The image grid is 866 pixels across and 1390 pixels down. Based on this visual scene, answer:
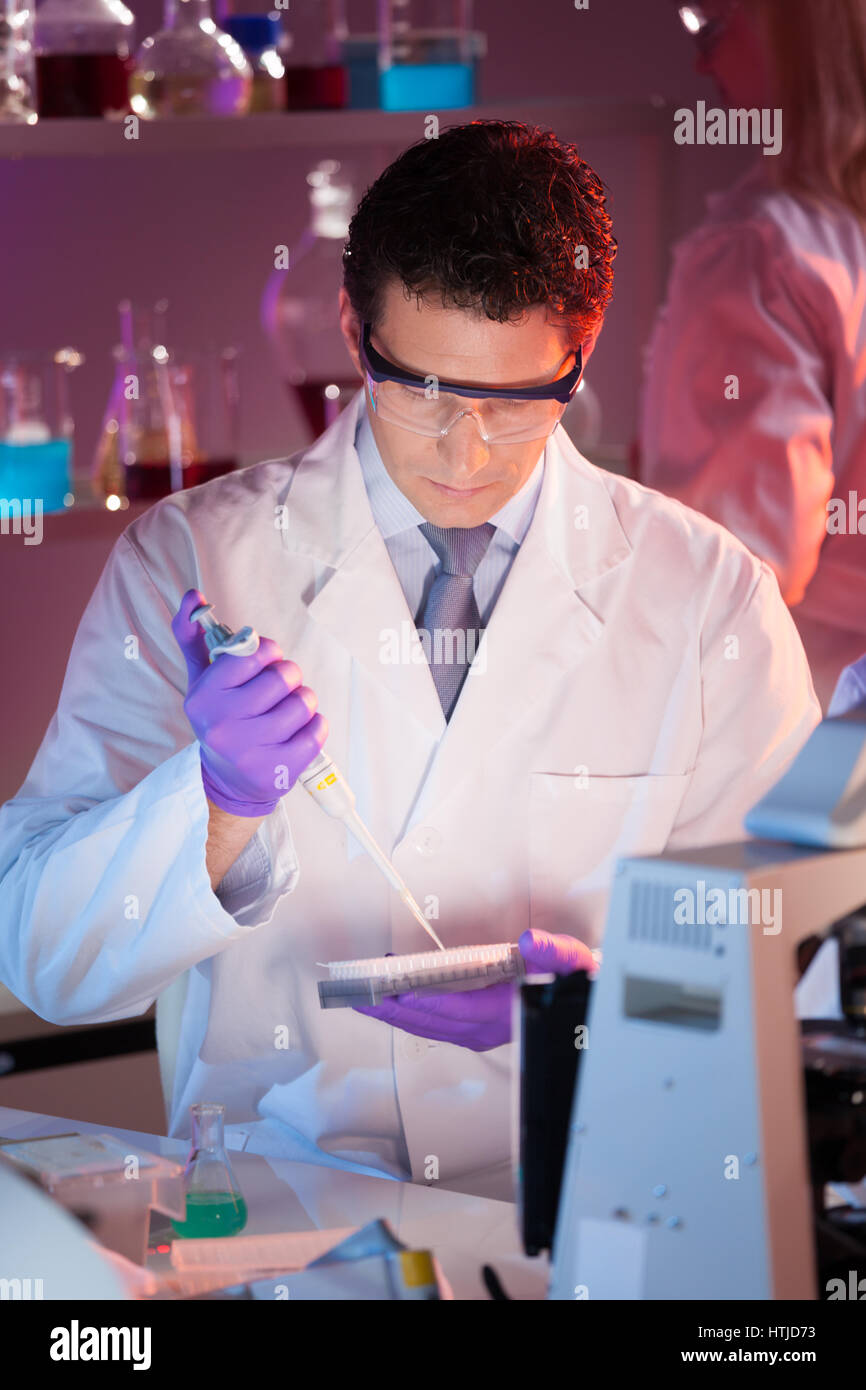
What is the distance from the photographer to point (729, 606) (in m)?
1.73

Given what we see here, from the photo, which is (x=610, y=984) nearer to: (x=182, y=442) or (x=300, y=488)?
(x=300, y=488)

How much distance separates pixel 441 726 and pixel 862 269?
115 cm

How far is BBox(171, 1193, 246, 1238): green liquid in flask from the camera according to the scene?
1.15m

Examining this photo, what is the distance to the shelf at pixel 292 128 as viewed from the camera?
6.12 ft

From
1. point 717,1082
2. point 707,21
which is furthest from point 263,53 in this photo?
point 717,1082

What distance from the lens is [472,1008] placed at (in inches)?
55.4

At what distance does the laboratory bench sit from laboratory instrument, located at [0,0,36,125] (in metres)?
1.22

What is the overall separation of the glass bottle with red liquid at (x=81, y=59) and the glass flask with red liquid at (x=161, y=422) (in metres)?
0.31

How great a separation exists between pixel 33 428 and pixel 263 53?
61cm

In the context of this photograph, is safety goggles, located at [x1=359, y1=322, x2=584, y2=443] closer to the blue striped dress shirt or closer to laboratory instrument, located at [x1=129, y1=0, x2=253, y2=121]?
the blue striped dress shirt

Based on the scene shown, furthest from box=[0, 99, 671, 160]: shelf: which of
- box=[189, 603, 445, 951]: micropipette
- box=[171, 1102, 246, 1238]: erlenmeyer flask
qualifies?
box=[171, 1102, 246, 1238]: erlenmeyer flask

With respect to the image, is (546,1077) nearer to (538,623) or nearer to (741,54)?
(538,623)

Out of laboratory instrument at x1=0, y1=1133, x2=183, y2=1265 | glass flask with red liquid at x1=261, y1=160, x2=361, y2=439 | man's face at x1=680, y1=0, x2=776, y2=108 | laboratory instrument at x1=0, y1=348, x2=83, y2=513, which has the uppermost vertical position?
man's face at x1=680, y1=0, x2=776, y2=108
